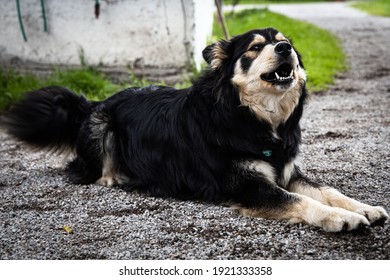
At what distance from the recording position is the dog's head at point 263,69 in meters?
4.10

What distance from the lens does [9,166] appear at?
5.80m

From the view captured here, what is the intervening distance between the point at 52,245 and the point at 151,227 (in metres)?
0.69

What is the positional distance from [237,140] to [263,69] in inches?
22.9

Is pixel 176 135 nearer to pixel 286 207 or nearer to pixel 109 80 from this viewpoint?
pixel 286 207

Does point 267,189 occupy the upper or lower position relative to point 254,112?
lower

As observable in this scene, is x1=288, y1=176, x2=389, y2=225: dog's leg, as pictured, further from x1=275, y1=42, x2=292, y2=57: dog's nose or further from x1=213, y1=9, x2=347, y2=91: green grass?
x1=213, y1=9, x2=347, y2=91: green grass

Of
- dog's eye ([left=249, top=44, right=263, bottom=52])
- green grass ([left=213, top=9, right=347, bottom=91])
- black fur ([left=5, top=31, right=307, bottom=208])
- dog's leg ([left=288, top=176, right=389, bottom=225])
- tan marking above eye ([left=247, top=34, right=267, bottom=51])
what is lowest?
green grass ([left=213, top=9, right=347, bottom=91])

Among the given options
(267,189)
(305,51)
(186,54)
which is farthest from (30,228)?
(305,51)

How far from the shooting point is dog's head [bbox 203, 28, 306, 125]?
13.5 ft

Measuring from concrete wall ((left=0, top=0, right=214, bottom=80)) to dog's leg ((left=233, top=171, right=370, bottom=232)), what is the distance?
4803mm

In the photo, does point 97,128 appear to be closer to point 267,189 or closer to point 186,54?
point 267,189

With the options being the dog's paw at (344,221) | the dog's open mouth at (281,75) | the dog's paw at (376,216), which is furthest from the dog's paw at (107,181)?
the dog's paw at (376,216)

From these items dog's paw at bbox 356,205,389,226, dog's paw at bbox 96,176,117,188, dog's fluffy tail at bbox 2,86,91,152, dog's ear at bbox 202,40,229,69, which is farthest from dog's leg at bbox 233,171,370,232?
dog's fluffy tail at bbox 2,86,91,152

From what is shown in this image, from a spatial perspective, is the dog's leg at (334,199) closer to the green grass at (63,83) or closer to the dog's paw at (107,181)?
the dog's paw at (107,181)
